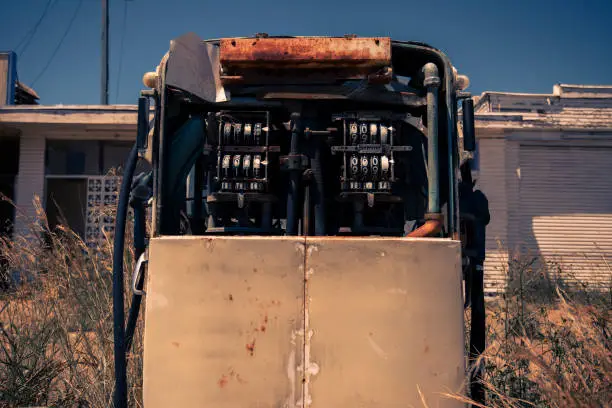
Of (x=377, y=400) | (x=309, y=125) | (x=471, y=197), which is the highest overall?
(x=309, y=125)

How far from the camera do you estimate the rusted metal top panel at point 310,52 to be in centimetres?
284

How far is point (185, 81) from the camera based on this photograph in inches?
115

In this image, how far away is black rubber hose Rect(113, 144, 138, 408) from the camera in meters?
3.06

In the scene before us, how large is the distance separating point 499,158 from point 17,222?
10.9 meters

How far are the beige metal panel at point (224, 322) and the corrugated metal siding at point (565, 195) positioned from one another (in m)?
10.9

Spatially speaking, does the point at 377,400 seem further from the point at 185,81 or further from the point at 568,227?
the point at 568,227

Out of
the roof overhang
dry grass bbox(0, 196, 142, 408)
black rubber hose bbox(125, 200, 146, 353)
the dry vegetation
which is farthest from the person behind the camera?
the roof overhang

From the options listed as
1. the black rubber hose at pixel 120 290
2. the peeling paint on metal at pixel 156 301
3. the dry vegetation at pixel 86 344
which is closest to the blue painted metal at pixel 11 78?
the dry vegetation at pixel 86 344

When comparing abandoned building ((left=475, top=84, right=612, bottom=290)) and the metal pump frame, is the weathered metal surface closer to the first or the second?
the metal pump frame

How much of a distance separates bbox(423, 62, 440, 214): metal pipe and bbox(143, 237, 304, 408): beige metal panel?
82 centimetres

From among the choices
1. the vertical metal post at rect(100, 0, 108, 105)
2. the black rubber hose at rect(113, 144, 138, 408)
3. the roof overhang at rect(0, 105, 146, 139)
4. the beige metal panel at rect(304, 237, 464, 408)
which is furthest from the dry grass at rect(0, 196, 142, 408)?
the vertical metal post at rect(100, 0, 108, 105)

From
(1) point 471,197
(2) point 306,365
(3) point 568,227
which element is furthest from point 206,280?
(3) point 568,227

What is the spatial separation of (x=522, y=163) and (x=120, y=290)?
11104 mm

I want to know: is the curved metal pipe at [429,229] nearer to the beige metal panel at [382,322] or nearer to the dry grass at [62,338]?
the beige metal panel at [382,322]
